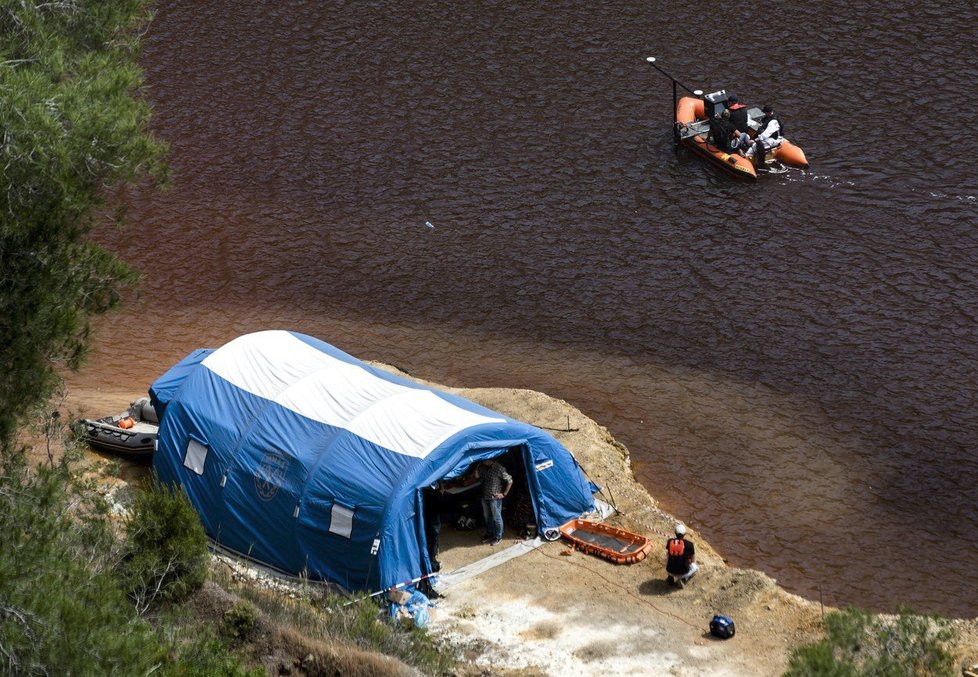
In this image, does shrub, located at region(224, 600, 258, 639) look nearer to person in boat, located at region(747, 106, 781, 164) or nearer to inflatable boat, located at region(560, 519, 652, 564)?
inflatable boat, located at region(560, 519, 652, 564)

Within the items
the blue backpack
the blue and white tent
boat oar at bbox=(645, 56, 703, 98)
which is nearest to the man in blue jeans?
the blue and white tent

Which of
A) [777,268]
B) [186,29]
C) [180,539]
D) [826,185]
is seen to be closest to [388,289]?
[777,268]

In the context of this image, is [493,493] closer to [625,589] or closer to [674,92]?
[625,589]

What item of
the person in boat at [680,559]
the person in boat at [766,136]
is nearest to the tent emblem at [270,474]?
the person in boat at [680,559]

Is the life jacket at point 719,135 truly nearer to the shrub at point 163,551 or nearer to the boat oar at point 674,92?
the boat oar at point 674,92

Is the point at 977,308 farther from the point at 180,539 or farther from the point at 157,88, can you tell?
the point at 157,88

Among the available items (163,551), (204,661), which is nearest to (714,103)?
(163,551)
